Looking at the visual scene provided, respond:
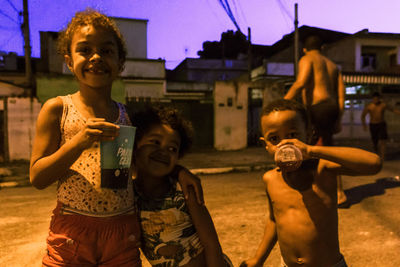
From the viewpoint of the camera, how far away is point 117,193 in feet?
4.48

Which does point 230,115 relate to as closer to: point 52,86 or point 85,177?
point 52,86

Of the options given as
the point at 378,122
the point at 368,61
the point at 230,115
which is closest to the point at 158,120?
the point at 378,122

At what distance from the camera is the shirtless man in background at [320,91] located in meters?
3.47

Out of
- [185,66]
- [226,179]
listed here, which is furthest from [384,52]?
[226,179]

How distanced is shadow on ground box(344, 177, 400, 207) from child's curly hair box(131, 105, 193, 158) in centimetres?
316

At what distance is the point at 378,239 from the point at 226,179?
3529 mm

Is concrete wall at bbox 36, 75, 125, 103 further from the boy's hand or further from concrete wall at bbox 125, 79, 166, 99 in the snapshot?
the boy's hand

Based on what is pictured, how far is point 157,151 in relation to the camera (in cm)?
150

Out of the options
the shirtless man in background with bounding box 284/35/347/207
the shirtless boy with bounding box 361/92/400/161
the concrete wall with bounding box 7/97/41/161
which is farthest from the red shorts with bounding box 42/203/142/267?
the concrete wall with bounding box 7/97/41/161

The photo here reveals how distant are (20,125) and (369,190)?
9867 mm

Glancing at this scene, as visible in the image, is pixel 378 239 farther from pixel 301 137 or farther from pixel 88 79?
pixel 88 79

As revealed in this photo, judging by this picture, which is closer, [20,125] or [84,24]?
[84,24]

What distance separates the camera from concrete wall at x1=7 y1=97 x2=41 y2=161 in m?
9.47

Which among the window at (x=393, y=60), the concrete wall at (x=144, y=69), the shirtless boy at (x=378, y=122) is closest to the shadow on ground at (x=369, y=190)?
the shirtless boy at (x=378, y=122)
